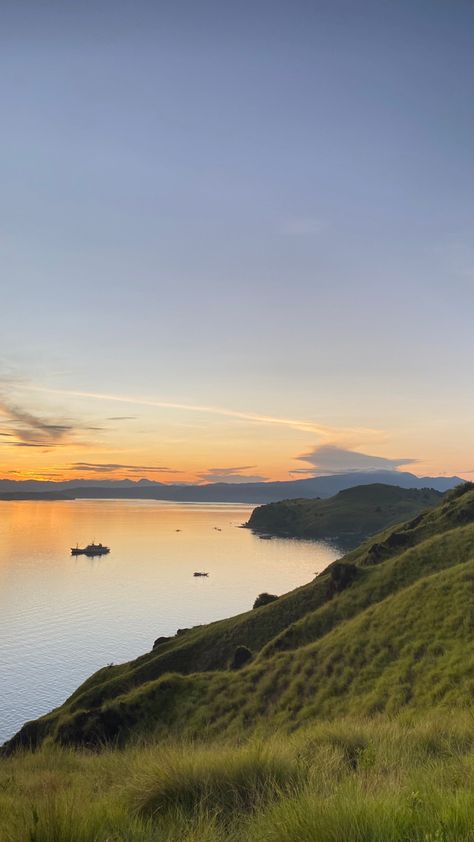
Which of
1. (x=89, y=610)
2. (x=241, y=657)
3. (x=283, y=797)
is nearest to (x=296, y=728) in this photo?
(x=241, y=657)

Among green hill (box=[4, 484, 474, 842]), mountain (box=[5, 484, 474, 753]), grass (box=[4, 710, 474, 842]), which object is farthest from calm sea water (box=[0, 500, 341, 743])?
grass (box=[4, 710, 474, 842])

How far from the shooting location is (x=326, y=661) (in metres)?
39.9

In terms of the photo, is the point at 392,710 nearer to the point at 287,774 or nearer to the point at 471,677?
the point at 471,677

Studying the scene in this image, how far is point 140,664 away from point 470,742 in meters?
54.8

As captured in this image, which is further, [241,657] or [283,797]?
[241,657]

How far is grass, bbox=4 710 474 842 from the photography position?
5266 millimetres

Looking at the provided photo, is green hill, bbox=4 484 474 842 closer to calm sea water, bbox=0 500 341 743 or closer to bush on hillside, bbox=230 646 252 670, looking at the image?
bush on hillside, bbox=230 646 252 670

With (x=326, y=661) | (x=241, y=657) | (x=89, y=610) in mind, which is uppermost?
(x=326, y=661)

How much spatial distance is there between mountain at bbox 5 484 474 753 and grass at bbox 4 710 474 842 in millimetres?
18308

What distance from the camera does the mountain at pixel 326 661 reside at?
33.0 metres

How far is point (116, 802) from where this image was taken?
7.54m

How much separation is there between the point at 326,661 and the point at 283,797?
36.8m

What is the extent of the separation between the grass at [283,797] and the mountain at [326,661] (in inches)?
721

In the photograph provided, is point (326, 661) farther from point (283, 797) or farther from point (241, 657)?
point (283, 797)
